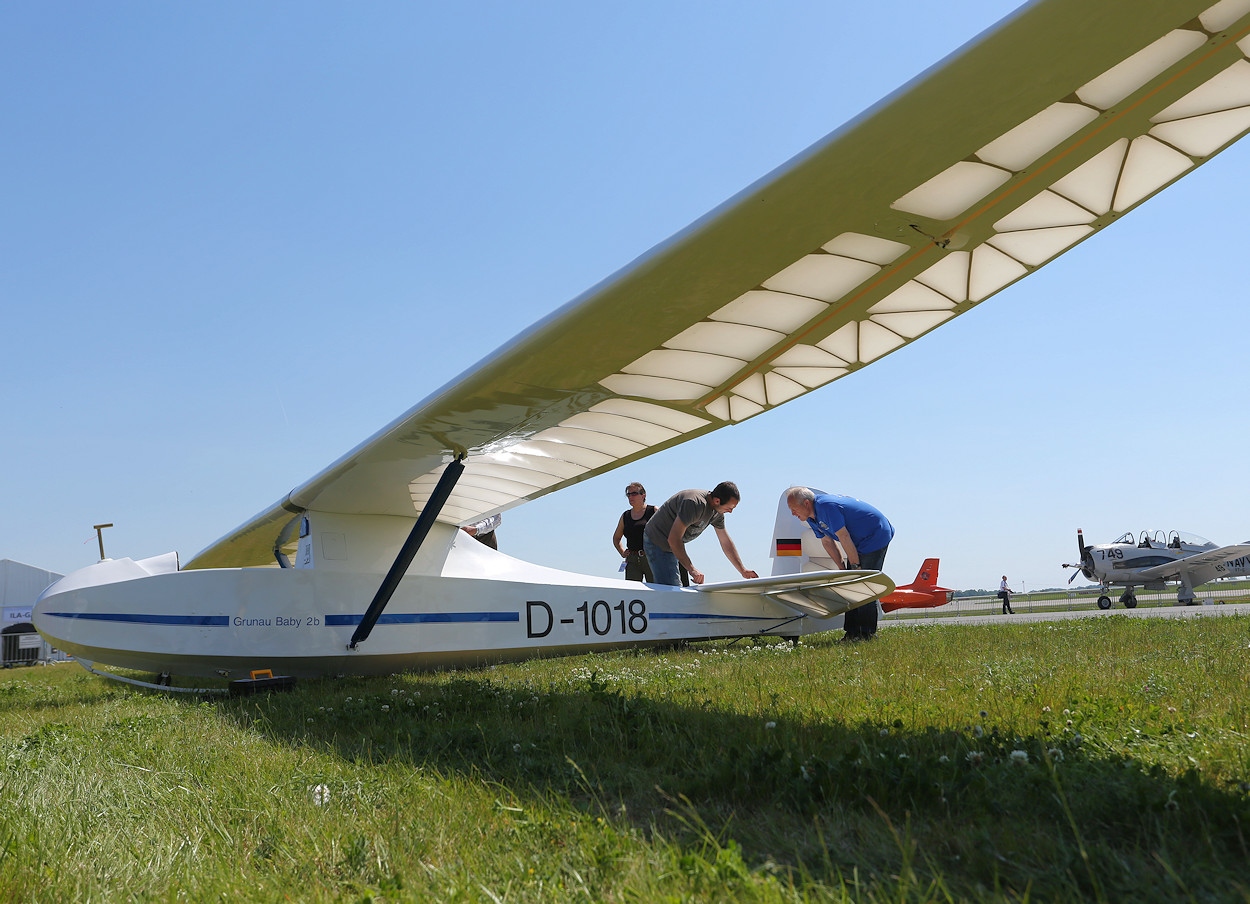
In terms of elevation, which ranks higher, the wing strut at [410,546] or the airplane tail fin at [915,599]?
the wing strut at [410,546]

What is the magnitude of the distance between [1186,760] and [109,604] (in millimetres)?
7751

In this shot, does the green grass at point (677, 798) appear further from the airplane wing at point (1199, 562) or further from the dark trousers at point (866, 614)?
the airplane wing at point (1199, 562)

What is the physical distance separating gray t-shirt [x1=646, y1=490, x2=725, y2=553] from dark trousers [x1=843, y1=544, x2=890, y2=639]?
181 centimetres

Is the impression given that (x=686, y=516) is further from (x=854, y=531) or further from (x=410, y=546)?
(x=410, y=546)

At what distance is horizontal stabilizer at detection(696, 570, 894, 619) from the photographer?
25.1 ft

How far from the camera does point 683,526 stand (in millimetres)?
8789

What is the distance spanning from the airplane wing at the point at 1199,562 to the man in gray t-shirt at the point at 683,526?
27.3 metres

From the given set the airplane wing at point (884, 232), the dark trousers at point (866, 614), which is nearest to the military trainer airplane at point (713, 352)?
the airplane wing at point (884, 232)

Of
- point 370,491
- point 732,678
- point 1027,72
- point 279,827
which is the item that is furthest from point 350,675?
point 1027,72

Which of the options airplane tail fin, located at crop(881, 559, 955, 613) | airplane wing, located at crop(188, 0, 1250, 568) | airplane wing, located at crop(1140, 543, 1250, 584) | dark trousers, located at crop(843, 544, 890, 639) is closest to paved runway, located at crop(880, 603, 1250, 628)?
airplane tail fin, located at crop(881, 559, 955, 613)

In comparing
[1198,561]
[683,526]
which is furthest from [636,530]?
[1198,561]

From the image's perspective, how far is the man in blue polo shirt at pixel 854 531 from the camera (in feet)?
27.8

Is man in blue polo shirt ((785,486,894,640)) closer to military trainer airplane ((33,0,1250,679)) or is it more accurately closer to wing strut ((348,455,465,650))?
military trainer airplane ((33,0,1250,679))

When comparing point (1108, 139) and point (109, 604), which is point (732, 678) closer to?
point (1108, 139)
